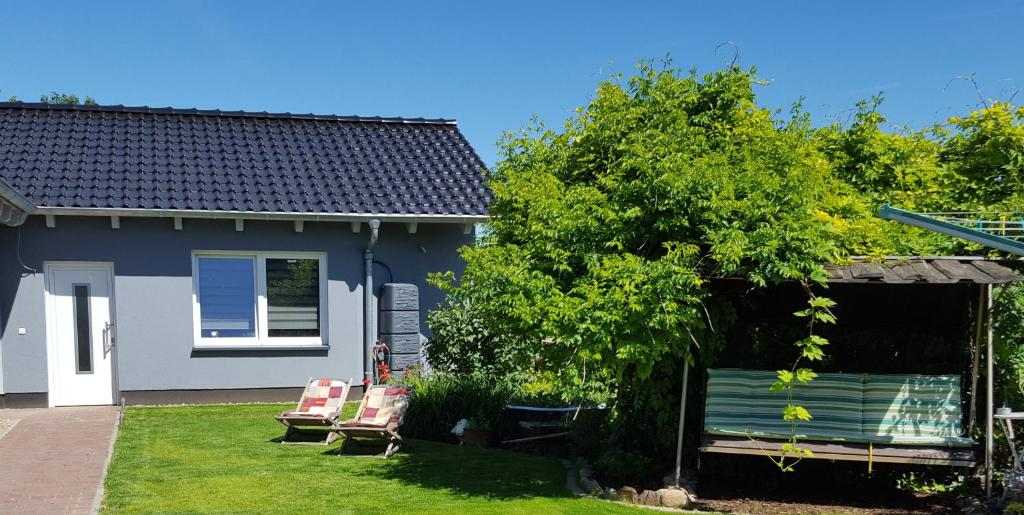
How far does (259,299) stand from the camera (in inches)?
512

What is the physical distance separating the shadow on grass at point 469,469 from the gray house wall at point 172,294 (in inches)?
135

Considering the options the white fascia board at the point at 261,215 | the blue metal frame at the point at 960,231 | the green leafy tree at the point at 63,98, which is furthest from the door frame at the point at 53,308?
the green leafy tree at the point at 63,98

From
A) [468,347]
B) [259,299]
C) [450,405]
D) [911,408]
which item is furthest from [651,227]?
[259,299]

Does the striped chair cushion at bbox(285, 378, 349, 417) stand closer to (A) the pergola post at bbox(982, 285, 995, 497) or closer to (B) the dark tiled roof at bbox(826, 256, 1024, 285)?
(B) the dark tiled roof at bbox(826, 256, 1024, 285)

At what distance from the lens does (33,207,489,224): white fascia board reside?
12031 millimetres

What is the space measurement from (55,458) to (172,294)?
4.09 meters

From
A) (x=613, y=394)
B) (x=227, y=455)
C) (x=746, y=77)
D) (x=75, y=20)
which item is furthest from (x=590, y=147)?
(x=75, y=20)

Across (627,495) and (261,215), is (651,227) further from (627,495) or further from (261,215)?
(261,215)

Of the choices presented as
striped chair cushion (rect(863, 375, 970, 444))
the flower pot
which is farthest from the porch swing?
the flower pot

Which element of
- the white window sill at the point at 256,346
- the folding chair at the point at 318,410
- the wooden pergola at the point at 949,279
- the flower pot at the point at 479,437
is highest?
the wooden pergola at the point at 949,279

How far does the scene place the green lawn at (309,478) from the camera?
7123 mm

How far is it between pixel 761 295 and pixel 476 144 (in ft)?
29.0

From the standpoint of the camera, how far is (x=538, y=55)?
1500cm

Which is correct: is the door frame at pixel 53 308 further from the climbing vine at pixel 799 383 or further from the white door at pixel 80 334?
the climbing vine at pixel 799 383
